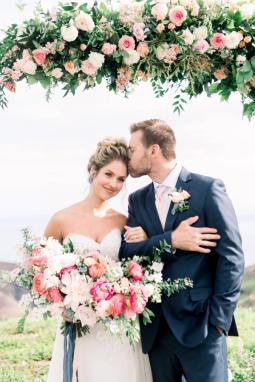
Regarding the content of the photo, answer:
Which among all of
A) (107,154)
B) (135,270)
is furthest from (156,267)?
(107,154)

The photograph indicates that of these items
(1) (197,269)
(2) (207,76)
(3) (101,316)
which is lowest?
(3) (101,316)

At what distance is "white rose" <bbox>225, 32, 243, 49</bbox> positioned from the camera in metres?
5.48

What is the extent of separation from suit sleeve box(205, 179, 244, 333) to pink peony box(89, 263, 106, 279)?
3.03 ft

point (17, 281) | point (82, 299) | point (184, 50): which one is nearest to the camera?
point (82, 299)

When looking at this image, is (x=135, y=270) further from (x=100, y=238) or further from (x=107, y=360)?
(x=107, y=360)

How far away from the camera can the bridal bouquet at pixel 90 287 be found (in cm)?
484

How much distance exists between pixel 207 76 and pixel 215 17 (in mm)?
538

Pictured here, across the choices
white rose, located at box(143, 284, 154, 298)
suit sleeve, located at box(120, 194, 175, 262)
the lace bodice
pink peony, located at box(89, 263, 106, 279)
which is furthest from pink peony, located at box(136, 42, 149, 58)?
white rose, located at box(143, 284, 154, 298)

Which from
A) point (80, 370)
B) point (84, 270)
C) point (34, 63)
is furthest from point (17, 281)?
point (34, 63)

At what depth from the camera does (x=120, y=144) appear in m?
5.64

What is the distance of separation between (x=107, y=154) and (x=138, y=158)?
281 millimetres

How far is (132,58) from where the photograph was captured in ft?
18.0

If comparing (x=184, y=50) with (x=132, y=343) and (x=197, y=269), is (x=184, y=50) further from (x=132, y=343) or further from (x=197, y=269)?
(x=132, y=343)

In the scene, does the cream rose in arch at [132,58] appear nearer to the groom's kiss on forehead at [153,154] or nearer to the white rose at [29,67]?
the groom's kiss on forehead at [153,154]
